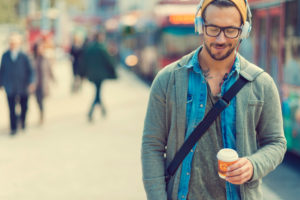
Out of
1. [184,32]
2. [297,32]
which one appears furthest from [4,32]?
[297,32]

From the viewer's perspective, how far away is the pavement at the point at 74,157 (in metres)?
6.69

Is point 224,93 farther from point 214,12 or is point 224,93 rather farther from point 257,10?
point 257,10

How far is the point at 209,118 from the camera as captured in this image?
8.63 feet

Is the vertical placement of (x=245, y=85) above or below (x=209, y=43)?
below

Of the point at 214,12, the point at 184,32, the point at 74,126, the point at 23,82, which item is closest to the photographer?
the point at 214,12

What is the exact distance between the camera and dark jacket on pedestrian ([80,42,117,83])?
12.7 m

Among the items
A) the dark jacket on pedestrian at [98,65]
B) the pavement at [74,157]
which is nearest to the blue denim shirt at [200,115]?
the pavement at [74,157]

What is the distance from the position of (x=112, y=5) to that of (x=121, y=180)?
103 m

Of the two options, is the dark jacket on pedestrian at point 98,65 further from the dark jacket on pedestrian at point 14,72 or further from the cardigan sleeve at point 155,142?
the cardigan sleeve at point 155,142

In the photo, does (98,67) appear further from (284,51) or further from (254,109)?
(254,109)

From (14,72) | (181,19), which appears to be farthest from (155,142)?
(181,19)

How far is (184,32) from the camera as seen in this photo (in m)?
17.6

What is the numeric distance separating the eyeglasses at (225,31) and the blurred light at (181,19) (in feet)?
48.7

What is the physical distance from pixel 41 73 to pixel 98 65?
126 cm
